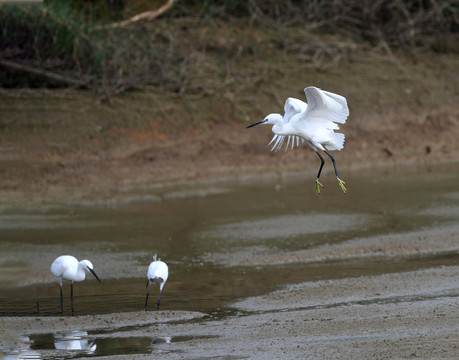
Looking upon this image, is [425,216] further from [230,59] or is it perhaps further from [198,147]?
[230,59]

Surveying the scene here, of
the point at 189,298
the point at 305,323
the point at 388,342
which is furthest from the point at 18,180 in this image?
the point at 388,342

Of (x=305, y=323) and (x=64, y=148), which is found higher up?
(x=64, y=148)

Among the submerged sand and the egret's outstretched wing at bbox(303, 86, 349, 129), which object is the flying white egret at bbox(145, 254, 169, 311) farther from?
the egret's outstretched wing at bbox(303, 86, 349, 129)

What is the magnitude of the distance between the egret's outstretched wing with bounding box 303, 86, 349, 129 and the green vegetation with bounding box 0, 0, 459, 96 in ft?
25.2

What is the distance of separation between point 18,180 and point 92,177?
1.20 metres

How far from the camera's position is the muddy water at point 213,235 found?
881 cm

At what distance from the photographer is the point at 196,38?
17984 mm

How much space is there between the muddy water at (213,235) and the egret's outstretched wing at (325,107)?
5.73 ft

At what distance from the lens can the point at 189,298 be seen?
27.7 ft

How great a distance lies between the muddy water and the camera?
881 cm

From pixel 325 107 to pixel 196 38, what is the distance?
33.1ft

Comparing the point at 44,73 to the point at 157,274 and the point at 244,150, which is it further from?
the point at 157,274

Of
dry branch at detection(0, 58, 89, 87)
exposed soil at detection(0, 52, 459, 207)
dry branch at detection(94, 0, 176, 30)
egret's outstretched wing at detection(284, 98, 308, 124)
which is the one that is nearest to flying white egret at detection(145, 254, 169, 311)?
egret's outstretched wing at detection(284, 98, 308, 124)

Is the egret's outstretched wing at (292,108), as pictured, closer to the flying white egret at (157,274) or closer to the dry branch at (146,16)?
the flying white egret at (157,274)
